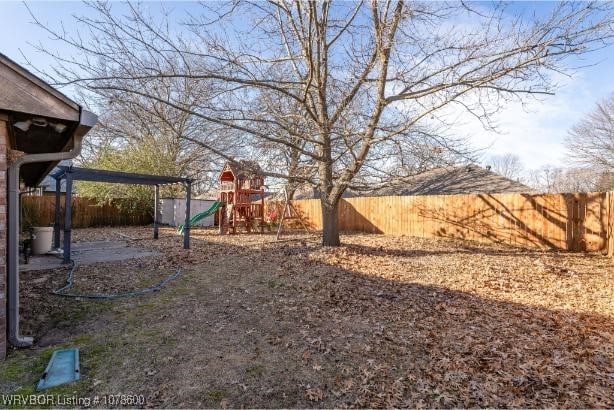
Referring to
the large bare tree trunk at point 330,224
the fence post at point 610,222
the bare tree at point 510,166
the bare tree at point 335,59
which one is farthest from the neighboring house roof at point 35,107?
the bare tree at point 510,166

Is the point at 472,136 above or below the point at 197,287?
above

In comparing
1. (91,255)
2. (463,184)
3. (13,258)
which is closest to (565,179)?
(463,184)

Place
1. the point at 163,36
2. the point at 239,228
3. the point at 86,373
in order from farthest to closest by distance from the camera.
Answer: the point at 239,228, the point at 163,36, the point at 86,373

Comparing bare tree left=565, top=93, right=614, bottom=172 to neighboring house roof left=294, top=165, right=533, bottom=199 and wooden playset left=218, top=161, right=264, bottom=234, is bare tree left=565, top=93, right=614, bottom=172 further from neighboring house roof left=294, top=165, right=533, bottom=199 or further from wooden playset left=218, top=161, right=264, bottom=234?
wooden playset left=218, top=161, right=264, bottom=234

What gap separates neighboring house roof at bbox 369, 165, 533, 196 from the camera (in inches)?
567

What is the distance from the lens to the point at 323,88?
7891mm

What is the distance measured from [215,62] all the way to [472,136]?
5395mm

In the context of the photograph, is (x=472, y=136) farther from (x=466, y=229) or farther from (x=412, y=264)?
(x=466, y=229)

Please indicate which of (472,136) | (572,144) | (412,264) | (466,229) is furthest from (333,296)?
(572,144)

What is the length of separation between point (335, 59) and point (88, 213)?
50.5ft

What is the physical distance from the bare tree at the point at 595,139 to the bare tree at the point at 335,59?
17946 millimetres

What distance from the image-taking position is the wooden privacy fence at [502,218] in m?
9.03

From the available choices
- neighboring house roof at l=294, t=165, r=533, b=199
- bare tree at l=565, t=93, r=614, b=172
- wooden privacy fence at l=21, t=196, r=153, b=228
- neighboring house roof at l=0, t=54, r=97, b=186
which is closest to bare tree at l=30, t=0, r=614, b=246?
neighboring house roof at l=0, t=54, r=97, b=186

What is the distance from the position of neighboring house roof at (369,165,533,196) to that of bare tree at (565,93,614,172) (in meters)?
7.99
